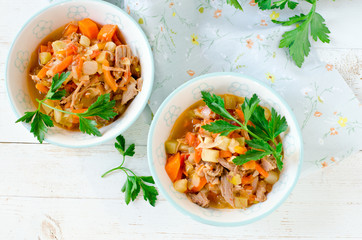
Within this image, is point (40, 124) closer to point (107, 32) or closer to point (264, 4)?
point (107, 32)

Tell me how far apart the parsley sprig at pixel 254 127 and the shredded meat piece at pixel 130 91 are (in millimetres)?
474

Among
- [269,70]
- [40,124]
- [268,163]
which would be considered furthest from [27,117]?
[269,70]

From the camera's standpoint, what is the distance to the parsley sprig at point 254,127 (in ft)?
6.88

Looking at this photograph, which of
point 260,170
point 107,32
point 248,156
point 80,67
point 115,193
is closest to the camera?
point 248,156

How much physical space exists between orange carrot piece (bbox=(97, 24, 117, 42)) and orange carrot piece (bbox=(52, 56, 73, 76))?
25 centimetres

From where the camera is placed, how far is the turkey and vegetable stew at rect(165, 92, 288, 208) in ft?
6.97

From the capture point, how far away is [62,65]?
2336mm

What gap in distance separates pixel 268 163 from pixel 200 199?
46cm

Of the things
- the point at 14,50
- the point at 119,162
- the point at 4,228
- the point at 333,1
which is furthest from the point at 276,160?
the point at 4,228

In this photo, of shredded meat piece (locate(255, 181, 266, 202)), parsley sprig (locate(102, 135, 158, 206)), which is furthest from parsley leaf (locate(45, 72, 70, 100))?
shredded meat piece (locate(255, 181, 266, 202))

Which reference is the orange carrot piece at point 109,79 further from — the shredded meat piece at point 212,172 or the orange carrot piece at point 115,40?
the shredded meat piece at point 212,172

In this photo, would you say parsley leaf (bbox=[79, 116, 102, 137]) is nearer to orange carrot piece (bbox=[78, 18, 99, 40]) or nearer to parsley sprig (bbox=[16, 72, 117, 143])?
parsley sprig (bbox=[16, 72, 117, 143])

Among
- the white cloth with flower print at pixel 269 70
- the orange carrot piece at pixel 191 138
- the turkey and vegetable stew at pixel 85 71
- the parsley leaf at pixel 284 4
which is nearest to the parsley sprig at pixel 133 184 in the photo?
Result: the turkey and vegetable stew at pixel 85 71

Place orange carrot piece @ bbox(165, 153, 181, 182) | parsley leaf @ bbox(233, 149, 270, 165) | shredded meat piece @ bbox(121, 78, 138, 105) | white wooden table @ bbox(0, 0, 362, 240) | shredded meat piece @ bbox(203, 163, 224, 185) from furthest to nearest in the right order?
1. white wooden table @ bbox(0, 0, 362, 240)
2. shredded meat piece @ bbox(121, 78, 138, 105)
3. orange carrot piece @ bbox(165, 153, 181, 182)
4. shredded meat piece @ bbox(203, 163, 224, 185)
5. parsley leaf @ bbox(233, 149, 270, 165)
